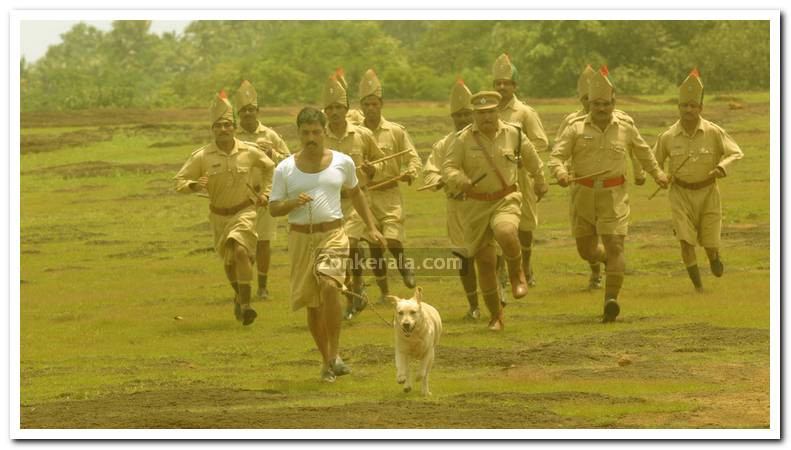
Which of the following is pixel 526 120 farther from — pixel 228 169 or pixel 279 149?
pixel 228 169

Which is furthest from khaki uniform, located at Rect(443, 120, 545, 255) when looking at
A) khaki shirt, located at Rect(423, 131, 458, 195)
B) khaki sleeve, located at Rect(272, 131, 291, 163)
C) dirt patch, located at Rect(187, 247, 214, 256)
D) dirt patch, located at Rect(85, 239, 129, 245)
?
dirt patch, located at Rect(85, 239, 129, 245)

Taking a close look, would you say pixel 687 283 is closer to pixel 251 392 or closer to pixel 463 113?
pixel 463 113

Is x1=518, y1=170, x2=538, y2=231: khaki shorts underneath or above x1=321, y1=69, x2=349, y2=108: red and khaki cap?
underneath

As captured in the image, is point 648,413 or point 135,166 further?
point 135,166

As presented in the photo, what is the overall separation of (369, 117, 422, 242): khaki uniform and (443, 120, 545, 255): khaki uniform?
2854 mm

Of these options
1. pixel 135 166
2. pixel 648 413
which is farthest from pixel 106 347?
pixel 135 166

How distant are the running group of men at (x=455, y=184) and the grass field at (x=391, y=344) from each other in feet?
2.11

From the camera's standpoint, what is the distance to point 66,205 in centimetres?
4397

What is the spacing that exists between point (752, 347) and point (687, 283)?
5663 mm

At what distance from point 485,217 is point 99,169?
3037cm

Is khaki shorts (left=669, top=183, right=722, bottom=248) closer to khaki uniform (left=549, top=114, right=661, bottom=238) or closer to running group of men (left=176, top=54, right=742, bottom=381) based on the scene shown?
running group of men (left=176, top=54, right=742, bottom=381)

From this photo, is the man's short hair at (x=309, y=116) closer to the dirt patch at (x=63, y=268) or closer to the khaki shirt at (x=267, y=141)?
the khaki shirt at (x=267, y=141)

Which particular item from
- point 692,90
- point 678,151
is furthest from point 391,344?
point 692,90

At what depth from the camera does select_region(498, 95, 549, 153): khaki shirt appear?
933 inches
